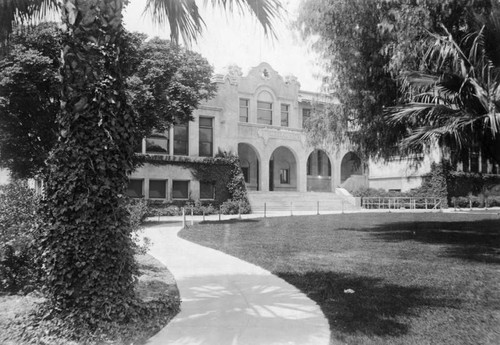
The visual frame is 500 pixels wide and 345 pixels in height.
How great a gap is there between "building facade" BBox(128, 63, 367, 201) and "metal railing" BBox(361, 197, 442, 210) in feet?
10.7

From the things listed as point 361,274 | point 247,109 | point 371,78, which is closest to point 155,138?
point 247,109

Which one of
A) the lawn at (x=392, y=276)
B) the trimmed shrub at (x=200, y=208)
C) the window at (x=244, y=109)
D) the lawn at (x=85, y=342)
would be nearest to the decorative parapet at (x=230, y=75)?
the window at (x=244, y=109)

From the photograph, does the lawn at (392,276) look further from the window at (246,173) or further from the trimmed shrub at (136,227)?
the window at (246,173)

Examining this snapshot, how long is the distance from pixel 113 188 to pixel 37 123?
14362 mm

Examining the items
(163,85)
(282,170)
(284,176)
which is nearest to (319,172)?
(284,176)

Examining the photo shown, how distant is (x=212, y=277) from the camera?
25.3ft

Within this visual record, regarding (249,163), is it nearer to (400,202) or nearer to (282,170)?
(282,170)

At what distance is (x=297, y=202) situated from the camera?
32750mm

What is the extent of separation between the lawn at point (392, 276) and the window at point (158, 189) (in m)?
15.5

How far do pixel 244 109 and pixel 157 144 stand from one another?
10.3 meters

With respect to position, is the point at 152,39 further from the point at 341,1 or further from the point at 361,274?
the point at 361,274

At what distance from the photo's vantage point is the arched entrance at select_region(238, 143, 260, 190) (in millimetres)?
39281

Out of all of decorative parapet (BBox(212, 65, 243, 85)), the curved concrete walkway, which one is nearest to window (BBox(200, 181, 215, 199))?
decorative parapet (BBox(212, 65, 243, 85))

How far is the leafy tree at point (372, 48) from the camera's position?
11.2 metres
